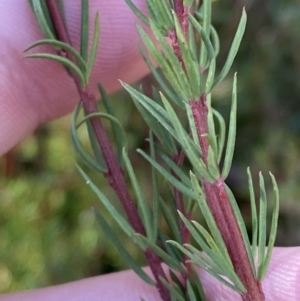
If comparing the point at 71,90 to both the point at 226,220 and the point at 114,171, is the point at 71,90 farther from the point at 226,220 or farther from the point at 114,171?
the point at 226,220

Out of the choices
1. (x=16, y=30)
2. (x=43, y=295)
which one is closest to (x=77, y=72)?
(x=16, y=30)

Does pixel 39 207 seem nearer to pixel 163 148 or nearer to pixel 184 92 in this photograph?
pixel 163 148

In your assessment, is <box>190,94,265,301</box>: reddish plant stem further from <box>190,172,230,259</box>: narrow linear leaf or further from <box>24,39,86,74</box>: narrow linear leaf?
<box>24,39,86,74</box>: narrow linear leaf

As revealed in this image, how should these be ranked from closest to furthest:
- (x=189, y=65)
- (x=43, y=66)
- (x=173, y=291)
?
(x=189, y=65), (x=173, y=291), (x=43, y=66)

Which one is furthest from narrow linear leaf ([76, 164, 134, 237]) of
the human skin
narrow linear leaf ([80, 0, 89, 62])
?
the human skin

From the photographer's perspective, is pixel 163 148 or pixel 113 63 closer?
pixel 163 148

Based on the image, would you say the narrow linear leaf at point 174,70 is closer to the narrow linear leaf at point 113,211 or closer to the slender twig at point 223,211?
the slender twig at point 223,211

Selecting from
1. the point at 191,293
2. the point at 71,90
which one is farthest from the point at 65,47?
the point at 71,90
